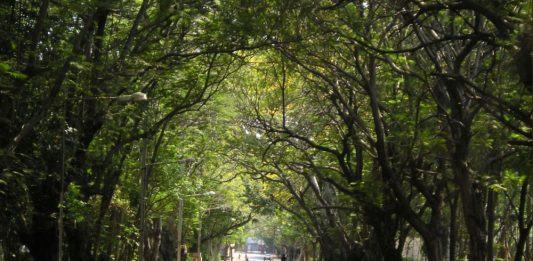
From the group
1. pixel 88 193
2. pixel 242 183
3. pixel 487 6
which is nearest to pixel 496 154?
pixel 487 6

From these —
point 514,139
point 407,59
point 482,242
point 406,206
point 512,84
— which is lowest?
point 482,242

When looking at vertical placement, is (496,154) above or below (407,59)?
below

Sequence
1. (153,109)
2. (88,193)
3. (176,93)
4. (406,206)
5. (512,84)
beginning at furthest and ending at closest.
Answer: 1. (153,109)
2. (176,93)
3. (88,193)
4. (406,206)
5. (512,84)

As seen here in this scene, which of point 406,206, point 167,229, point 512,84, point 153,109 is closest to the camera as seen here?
point 512,84

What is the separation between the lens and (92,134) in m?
14.7

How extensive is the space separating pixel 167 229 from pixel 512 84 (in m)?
27.0

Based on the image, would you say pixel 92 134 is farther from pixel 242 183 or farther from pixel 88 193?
pixel 242 183

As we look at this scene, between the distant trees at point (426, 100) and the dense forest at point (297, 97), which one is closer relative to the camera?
the dense forest at point (297, 97)

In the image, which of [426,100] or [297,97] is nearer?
[426,100]

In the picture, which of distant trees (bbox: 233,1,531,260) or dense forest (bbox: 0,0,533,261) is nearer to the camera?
dense forest (bbox: 0,0,533,261)

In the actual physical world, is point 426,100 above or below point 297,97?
below

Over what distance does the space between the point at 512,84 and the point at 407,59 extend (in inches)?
108

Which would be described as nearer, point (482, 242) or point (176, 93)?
point (482, 242)

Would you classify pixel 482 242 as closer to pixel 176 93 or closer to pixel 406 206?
pixel 406 206
